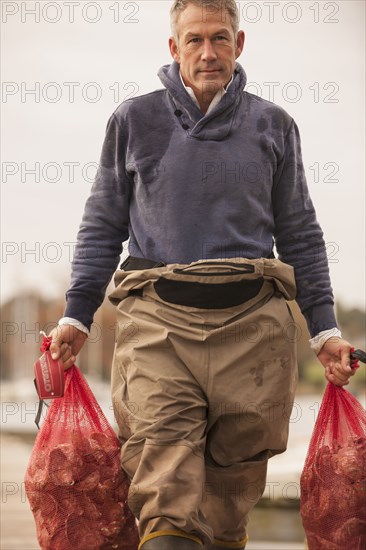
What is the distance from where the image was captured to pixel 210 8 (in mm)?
2789

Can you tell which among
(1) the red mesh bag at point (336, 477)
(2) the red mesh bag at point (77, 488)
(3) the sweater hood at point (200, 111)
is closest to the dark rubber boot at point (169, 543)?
(2) the red mesh bag at point (77, 488)

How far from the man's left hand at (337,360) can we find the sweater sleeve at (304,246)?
6 centimetres

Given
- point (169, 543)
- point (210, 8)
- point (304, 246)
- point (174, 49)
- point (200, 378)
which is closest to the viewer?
point (169, 543)

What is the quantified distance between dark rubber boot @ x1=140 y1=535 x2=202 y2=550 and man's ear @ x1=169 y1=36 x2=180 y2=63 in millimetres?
1262

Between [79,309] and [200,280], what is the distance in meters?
0.42

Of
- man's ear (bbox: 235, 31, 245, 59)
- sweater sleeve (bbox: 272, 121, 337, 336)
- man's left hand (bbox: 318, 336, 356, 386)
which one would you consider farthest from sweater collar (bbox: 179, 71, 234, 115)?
man's left hand (bbox: 318, 336, 356, 386)

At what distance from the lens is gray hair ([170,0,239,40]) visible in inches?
110

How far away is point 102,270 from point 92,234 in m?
0.10

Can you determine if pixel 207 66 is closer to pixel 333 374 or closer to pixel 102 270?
pixel 102 270

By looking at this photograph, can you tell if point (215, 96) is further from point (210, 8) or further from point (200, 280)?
point (200, 280)

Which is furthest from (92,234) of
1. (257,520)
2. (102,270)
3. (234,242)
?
(257,520)

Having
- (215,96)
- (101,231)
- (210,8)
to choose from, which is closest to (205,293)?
(101,231)

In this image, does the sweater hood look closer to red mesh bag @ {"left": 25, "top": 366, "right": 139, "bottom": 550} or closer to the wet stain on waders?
the wet stain on waders

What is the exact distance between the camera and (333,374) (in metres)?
2.94
